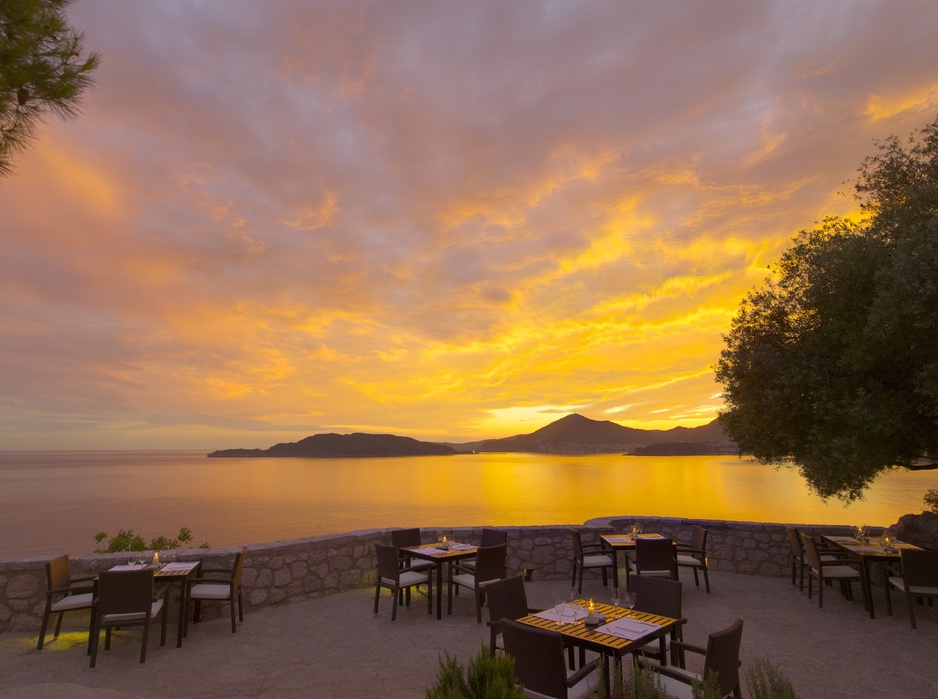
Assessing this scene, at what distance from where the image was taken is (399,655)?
16.8ft

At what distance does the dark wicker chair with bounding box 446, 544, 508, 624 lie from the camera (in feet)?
20.4

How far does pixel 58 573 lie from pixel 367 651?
3529 mm

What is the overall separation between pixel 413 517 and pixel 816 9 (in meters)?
43.1

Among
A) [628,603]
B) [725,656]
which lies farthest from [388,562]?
[725,656]

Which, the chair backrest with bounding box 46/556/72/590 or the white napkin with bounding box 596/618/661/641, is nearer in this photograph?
the white napkin with bounding box 596/618/661/641

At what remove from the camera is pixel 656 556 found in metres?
7.00

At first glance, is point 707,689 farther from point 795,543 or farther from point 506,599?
point 795,543

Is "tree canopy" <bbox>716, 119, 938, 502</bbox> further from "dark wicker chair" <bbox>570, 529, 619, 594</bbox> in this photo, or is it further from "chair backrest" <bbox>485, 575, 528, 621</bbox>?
"chair backrest" <bbox>485, 575, 528, 621</bbox>

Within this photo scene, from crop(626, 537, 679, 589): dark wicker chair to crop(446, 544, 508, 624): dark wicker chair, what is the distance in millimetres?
1965

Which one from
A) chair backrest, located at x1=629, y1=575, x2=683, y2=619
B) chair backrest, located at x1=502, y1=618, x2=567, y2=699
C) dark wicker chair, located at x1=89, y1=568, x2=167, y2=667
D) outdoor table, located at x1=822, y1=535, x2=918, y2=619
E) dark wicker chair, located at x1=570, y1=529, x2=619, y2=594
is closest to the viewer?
chair backrest, located at x1=502, y1=618, x2=567, y2=699

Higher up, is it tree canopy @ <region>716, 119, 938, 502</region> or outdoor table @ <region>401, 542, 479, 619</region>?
tree canopy @ <region>716, 119, 938, 502</region>

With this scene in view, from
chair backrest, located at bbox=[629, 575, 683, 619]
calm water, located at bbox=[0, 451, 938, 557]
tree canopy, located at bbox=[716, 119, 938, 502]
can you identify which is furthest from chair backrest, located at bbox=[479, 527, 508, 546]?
calm water, located at bbox=[0, 451, 938, 557]

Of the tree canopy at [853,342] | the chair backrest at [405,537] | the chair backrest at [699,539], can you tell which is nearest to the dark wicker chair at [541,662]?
the chair backrest at [405,537]

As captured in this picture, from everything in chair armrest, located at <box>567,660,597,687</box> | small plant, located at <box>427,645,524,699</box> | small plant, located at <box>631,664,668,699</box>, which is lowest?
chair armrest, located at <box>567,660,597,687</box>
